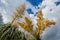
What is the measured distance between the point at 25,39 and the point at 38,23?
7.17 ft

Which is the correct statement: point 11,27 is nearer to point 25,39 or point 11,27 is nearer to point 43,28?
point 25,39

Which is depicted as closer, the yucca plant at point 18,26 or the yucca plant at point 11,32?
the yucca plant at point 18,26

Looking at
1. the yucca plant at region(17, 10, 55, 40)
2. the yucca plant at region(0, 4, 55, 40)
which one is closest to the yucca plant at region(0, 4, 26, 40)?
the yucca plant at region(0, 4, 55, 40)

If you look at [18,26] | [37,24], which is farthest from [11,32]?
[37,24]

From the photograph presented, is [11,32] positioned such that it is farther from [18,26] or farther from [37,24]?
[37,24]

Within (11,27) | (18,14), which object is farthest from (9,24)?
(18,14)

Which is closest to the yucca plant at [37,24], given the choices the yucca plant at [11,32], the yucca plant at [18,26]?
the yucca plant at [18,26]

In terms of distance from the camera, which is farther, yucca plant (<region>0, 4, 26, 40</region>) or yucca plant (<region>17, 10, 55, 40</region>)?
yucca plant (<region>0, 4, 26, 40</region>)

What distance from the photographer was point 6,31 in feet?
37.8

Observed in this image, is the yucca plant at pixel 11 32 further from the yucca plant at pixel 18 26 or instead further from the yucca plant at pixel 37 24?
the yucca plant at pixel 37 24

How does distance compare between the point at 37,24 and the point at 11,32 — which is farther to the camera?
the point at 11,32

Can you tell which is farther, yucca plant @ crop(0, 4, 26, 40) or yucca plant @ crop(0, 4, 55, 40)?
yucca plant @ crop(0, 4, 26, 40)

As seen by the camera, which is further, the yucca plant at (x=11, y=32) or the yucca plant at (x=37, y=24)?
the yucca plant at (x=11, y=32)

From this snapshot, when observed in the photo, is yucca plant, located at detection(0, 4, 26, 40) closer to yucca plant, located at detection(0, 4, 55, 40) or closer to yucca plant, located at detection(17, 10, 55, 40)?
yucca plant, located at detection(0, 4, 55, 40)
